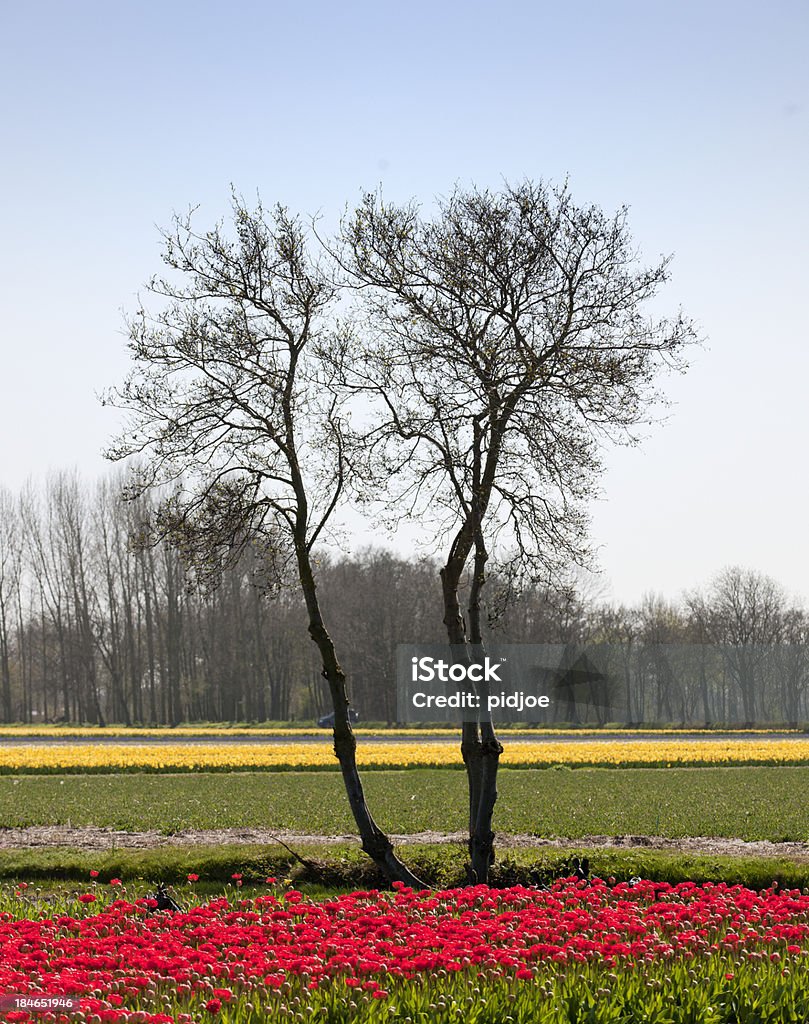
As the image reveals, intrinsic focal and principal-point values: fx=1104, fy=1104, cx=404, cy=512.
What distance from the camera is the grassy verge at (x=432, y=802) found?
1964cm

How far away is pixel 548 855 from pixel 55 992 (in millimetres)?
9341

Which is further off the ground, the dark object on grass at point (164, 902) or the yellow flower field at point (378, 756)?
the dark object on grass at point (164, 902)

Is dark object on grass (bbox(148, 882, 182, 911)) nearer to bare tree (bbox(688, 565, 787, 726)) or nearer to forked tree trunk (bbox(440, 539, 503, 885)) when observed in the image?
forked tree trunk (bbox(440, 539, 503, 885))

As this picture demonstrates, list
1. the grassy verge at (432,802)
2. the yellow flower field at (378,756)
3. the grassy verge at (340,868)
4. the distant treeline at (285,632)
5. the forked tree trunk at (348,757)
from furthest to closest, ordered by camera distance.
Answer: the distant treeline at (285,632), the yellow flower field at (378,756), the grassy verge at (432,802), the grassy verge at (340,868), the forked tree trunk at (348,757)

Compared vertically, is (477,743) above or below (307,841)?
above

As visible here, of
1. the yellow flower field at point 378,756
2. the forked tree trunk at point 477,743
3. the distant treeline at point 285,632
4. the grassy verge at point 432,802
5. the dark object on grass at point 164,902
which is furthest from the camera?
the distant treeline at point 285,632

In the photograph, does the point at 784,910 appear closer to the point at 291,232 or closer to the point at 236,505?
the point at 236,505

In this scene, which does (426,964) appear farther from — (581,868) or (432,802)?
(432,802)

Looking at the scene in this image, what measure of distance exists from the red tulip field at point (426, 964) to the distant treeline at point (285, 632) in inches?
2110

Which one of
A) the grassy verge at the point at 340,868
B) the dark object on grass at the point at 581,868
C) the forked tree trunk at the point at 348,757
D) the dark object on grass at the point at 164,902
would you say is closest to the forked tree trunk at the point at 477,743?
the grassy verge at the point at 340,868

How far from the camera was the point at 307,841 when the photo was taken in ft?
59.2

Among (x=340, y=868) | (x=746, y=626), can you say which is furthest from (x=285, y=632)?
(x=340, y=868)

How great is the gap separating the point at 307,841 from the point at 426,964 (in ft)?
38.7

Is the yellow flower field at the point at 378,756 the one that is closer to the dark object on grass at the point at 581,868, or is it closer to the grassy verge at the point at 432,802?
the grassy verge at the point at 432,802
